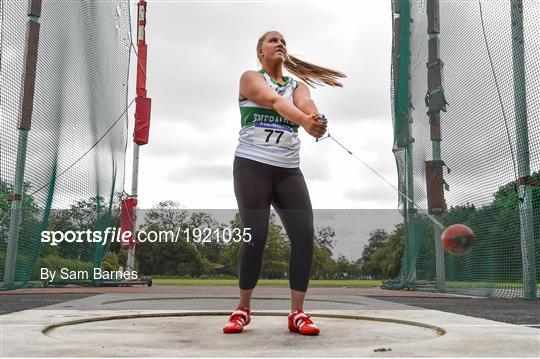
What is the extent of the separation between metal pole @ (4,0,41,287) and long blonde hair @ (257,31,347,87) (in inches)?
198

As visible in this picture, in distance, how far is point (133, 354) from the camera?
218 centimetres

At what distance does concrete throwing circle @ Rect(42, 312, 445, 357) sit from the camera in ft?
7.61

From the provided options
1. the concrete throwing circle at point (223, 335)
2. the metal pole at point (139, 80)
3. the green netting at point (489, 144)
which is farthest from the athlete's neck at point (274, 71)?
the metal pole at point (139, 80)

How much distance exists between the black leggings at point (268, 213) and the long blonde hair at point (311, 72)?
2.12 ft

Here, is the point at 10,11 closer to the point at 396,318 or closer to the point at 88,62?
the point at 88,62

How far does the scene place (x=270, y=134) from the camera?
10.1 ft

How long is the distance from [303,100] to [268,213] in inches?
25.1

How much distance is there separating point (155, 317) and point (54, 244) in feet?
17.8

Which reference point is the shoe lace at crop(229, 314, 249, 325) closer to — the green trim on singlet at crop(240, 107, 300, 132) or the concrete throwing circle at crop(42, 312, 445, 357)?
the concrete throwing circle at crop(42, 312, 445, 357)

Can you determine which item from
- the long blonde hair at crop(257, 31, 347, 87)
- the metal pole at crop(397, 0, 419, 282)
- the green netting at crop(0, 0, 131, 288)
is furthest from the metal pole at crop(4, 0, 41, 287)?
the metal pole at crop(397, 0, 419, 282)

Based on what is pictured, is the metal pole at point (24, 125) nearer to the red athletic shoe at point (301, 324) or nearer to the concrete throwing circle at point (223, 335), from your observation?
the concrete throwing circle at point (223, 335)

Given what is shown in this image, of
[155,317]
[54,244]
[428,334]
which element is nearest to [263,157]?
[428,334]

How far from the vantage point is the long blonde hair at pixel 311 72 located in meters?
3.39

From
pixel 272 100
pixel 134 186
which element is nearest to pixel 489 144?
pixel 272 100
